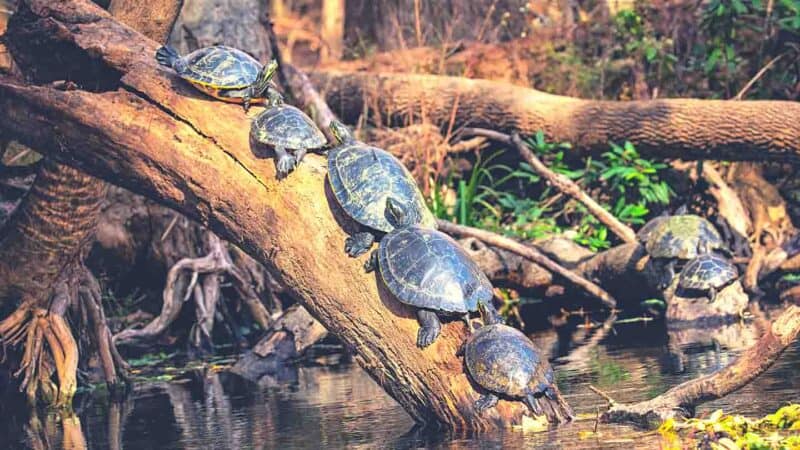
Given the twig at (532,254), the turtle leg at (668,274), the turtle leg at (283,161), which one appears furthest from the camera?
the twig at (532,254)

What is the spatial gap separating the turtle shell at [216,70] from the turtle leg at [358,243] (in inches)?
44.3

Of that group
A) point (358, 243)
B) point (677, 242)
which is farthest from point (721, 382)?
point (677, 242)

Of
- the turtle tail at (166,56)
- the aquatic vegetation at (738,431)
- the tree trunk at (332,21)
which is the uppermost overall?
the tree trunk at (332,21)

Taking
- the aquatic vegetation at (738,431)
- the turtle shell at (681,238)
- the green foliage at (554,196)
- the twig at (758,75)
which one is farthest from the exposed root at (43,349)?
the twig at (758,75)

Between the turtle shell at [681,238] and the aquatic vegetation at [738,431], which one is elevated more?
the turtle shell at [681,238]

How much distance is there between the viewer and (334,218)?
19.6 ft

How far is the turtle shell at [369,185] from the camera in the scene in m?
5.87

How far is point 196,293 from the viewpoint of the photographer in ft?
34.6

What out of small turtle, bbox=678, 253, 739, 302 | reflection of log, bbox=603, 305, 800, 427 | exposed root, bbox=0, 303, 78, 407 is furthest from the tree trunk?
reflection of log, bbox=603, 305, 800, 427

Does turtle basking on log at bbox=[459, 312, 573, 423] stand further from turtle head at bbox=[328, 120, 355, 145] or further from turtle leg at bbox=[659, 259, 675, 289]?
turtle leg at bbox=[659, 259, 675, 289]

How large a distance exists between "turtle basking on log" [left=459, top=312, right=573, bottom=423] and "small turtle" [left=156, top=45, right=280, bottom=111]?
189 centimetres

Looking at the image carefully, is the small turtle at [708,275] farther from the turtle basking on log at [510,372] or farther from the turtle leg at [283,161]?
the turtle leg at [283,161]

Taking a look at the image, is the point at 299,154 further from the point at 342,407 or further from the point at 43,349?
the point at 43,349

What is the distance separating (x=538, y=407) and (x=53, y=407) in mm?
4359
